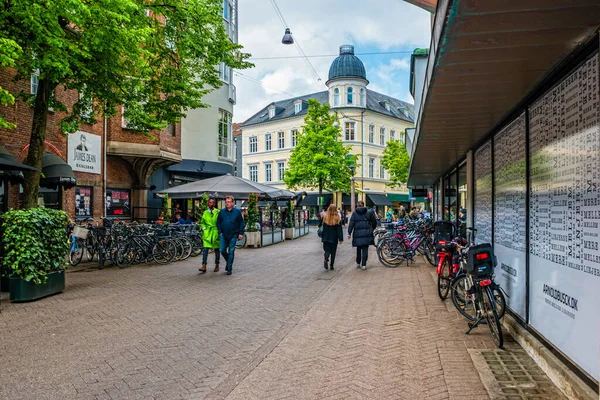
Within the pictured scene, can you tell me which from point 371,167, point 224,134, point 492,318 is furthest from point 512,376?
point 371,167

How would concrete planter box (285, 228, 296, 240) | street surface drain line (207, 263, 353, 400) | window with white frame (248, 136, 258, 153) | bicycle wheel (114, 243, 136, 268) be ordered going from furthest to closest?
window with white frame (248, 136, 258, 153) < concrete planter box (285, 228, 296, 240) < bicycle wheel (114, 243, 136, 268) < street surface drain line (207, 263, 353, 400)

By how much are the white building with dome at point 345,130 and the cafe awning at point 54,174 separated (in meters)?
34.6

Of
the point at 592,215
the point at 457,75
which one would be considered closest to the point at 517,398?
the point at 592,215

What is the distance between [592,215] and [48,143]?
16200 millimetres

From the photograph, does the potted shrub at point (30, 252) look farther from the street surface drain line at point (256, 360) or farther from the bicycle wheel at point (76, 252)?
the bicycle wheel at point (76, 252)

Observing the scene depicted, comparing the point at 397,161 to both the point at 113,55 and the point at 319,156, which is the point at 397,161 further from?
the point at 113,55

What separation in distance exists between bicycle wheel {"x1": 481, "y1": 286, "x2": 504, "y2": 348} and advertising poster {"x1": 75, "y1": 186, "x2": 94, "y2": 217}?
51.6 ft

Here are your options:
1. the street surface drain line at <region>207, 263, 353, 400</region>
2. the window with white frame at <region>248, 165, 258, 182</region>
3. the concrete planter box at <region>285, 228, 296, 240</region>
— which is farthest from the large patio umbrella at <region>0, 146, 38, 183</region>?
the window with white frame at <region>248, 165, 258, 182</region>

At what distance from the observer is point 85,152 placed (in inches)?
700

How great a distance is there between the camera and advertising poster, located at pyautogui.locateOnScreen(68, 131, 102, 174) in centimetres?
1716

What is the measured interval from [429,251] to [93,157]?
12799 millimetres

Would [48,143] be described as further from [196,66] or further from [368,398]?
[368,398]

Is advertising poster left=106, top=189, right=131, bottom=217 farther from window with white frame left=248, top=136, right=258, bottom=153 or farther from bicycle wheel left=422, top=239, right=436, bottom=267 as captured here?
window with white frame left=248, top=136, right=258, bottom=153

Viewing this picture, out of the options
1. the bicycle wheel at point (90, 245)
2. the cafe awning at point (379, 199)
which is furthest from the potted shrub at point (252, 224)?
the cafe awning at point (379, 199)
